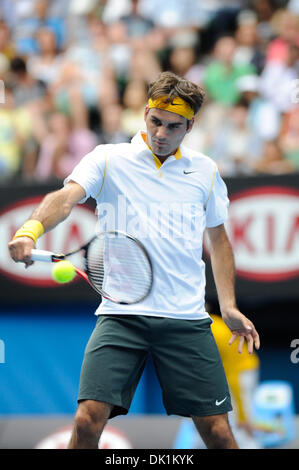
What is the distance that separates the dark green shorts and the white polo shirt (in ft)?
0.20

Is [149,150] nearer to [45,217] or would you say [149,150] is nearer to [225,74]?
[45,217]

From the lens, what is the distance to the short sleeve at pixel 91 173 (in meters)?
4.06

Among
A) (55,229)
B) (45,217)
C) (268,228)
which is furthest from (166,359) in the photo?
(55,229)

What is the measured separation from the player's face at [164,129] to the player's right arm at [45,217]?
1.43ft

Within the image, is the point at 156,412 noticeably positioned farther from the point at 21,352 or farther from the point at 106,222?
the point at 106,222

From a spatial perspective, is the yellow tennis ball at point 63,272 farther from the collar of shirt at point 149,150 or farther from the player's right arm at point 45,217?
the collar of shirt at point 149,150

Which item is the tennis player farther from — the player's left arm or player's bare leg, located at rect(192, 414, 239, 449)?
the player's left arm

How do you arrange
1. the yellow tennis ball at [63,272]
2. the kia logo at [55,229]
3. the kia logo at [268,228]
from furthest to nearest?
1. the kia logo at [55,229]
2. the kia logo at [268,228]
3. the yellow tennis ball at [63,272]

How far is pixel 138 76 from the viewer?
961cm

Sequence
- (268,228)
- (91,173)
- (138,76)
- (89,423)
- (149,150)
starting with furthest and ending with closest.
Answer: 1. (138,76)
2. (268,228)
3. (149,150)
4. (91,173)
5. (89,423)

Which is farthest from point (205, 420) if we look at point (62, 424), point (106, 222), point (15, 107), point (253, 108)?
point (15, 107)

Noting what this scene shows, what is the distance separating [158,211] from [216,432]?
1097 mm

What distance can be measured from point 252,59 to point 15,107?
271cm

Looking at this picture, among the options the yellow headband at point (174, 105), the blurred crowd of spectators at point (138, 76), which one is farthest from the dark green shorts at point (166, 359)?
the blurred crowd of spectators at point (138, 76)
